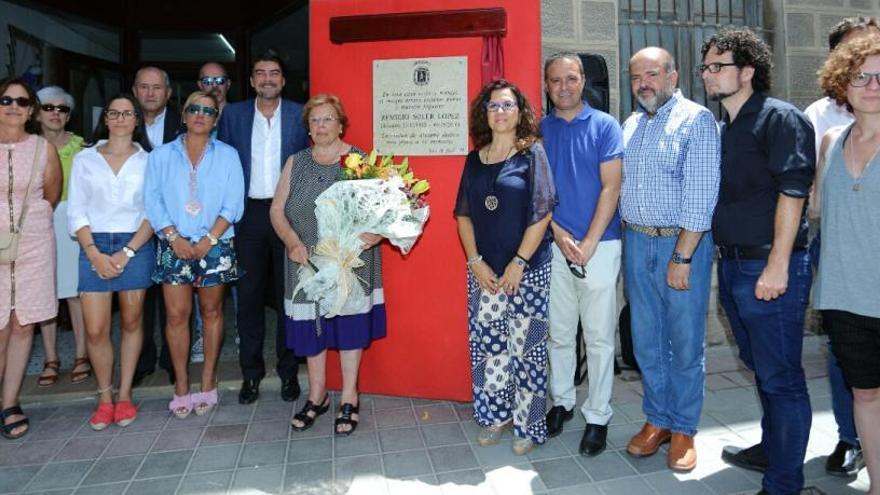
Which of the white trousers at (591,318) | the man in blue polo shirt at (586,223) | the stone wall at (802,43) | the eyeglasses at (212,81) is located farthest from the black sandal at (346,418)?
the stone wall at (802,43)

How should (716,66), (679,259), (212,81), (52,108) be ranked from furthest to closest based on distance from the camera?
Result: 1. (212,81)
2. (52,108)
3. (679,259)
4. (716,66)

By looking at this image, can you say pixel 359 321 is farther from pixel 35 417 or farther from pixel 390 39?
pixel 35 417

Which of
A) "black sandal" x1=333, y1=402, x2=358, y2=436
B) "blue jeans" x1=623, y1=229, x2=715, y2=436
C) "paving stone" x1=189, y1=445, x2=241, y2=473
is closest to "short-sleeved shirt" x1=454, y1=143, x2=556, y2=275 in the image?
"blue jeans" x1=623, y1=229, x2=715, y2=436

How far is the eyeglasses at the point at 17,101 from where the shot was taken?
346 cm

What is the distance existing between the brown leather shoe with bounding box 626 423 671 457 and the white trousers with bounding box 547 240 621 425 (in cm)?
19

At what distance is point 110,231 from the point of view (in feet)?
11.9

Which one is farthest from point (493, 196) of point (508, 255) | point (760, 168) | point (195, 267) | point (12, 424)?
point (12, 424)

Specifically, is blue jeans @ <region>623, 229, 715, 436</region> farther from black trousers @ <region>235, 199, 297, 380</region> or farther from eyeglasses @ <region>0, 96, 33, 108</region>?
eyeglasses @ <region>0, 96, 33, 108</region>

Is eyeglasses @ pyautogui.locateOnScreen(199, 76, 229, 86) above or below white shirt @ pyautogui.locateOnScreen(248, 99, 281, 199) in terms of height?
above

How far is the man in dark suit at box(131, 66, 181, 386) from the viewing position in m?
4.18

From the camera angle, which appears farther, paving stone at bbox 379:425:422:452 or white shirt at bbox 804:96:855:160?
white shirt at bbox 804:96:855:160

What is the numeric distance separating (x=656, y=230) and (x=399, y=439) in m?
1.84

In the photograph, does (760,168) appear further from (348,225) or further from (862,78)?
(348,225)

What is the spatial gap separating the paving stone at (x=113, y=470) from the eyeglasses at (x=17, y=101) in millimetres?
2088
